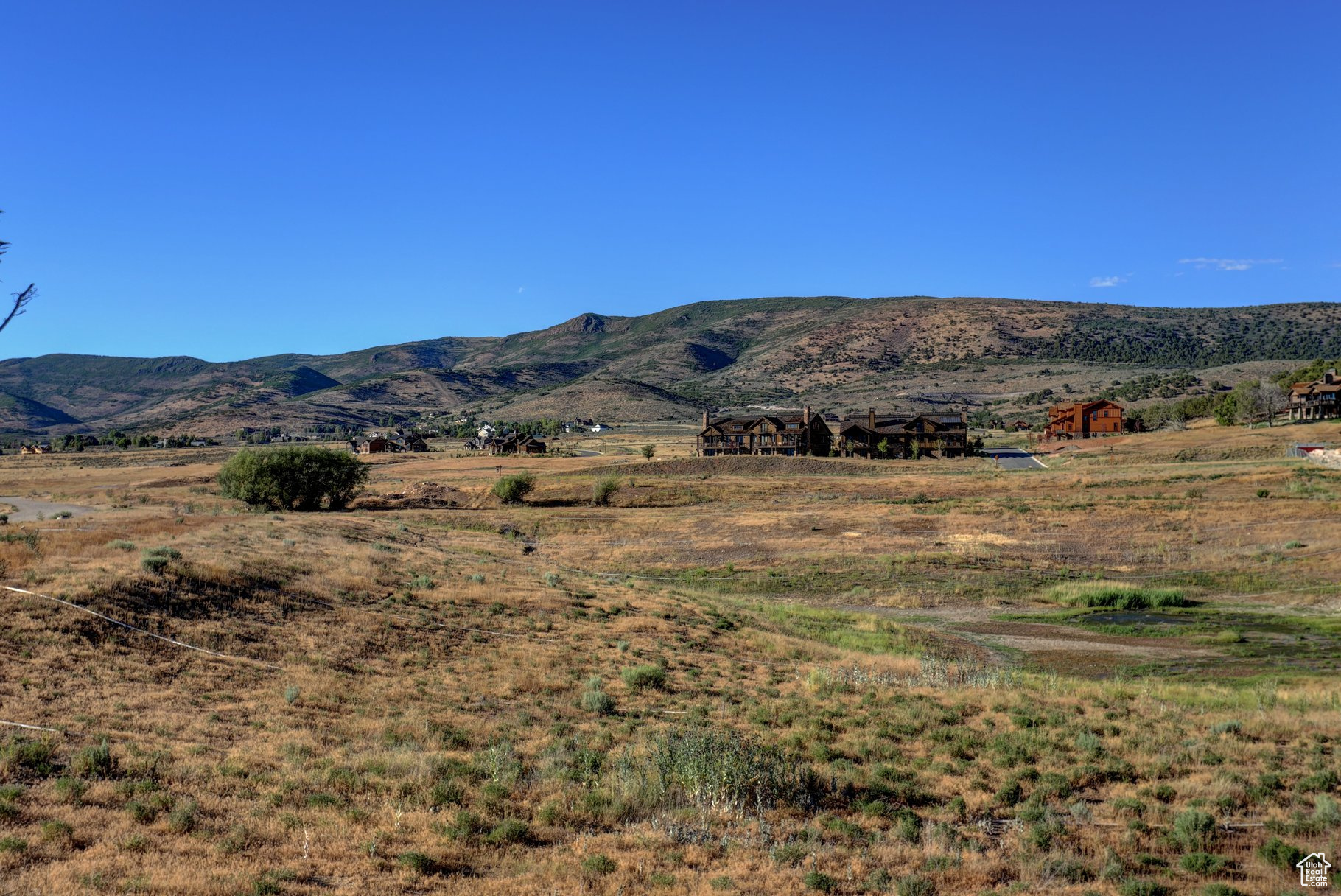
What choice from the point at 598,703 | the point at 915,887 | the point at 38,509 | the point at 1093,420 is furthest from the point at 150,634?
the point at 1093,420

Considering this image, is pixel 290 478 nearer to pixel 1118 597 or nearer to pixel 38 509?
pixel 38 509

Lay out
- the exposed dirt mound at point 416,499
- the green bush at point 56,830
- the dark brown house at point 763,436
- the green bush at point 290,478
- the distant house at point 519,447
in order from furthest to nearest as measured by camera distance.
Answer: the distant house at point 519,447, the dark brown house at point 763,436, the exposed dirt mound at point 416,499, the green bush at point 290,478, the green bush at point 56,830

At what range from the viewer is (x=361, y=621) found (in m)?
22.7

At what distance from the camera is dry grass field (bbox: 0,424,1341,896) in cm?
995

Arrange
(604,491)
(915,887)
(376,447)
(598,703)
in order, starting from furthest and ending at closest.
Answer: (376,447), (604,491), (598,703), (915,887)

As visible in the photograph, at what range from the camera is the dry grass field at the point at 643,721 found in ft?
32.7

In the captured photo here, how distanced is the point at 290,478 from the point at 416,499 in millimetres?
10846

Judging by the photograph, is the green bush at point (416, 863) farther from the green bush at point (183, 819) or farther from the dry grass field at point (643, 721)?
the green bush at point (183, 819)

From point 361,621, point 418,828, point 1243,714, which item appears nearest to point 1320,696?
point 1243,714

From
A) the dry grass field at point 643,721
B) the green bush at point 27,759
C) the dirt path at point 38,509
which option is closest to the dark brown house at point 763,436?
the dry grass field at point 643,721

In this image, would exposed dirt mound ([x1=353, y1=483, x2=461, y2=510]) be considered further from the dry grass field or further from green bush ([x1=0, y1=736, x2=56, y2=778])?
green bush ([x1=0, y1=736, x2=56, y2=778])

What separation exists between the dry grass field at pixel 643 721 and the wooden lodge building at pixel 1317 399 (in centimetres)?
6896

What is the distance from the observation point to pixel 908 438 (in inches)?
4156

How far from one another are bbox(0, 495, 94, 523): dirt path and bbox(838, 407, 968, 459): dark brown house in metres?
77.6
